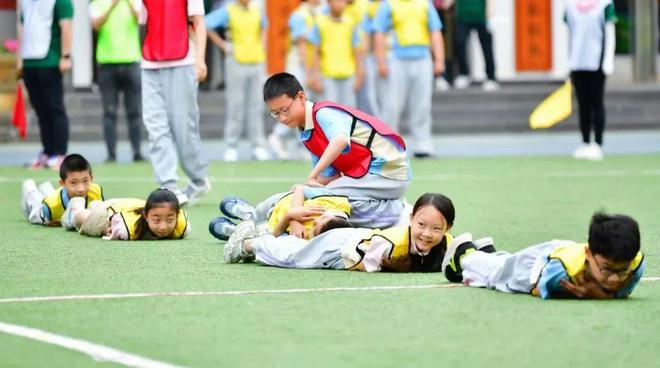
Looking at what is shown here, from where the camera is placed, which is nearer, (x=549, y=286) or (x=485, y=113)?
(x=549, y=286)

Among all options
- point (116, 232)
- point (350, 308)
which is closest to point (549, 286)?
point (350, 308)

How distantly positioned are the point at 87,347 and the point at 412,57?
12.5 m

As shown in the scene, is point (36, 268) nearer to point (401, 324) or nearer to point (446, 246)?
point (446, 246)

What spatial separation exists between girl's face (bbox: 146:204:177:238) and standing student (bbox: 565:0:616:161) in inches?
340

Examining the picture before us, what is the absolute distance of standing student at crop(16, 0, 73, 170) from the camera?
51.2 feet

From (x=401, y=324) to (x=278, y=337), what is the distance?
53 cm

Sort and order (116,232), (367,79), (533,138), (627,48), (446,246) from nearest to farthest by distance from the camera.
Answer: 1. (446,246)
2. (116,232)
3. (367,79)
4. (533,138)
5. (627,48)

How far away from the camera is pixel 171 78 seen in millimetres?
11492

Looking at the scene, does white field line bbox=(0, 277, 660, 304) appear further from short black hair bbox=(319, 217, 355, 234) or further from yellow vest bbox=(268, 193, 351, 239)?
yellow vest bbox=(268, 193, 351, 239)

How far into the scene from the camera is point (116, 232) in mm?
9188

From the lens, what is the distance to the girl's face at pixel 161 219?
9086 mm

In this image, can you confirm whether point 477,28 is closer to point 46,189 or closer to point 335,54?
point 335,54

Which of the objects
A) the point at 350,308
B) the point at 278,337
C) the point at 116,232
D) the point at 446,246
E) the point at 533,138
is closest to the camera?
the point at 278,337

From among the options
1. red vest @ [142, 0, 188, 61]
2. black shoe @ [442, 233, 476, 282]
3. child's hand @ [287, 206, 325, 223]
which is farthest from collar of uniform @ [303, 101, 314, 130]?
red vest @ [142, 0, 188, 61]
